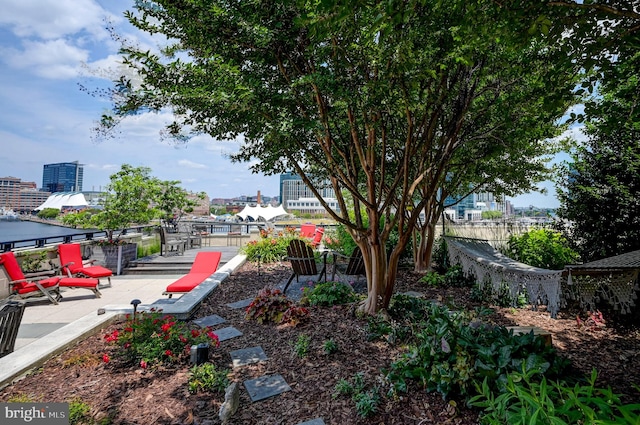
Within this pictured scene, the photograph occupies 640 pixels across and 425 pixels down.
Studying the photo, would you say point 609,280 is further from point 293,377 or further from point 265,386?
point 265,386

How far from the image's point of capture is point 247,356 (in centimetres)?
314

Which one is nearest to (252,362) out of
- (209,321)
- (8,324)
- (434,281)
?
(209,321)

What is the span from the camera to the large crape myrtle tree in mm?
2891

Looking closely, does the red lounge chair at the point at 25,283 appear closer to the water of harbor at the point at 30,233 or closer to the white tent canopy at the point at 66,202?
the water of harbor at the point at 30,233

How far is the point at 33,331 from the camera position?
431 centimetres

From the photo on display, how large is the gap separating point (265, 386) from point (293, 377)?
25 centimetres

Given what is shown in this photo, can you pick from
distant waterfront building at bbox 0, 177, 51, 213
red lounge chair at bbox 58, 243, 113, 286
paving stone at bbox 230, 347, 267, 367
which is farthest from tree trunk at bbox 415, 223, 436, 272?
distant waterfront building at bbox 0, 177, 51, 213

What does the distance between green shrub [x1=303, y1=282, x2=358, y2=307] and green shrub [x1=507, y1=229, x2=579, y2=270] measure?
400cm

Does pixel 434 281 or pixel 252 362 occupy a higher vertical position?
A: pixel 434 281

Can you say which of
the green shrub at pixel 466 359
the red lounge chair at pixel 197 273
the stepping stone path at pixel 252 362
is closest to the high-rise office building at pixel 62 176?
the red lounge chair at pixel 197 273

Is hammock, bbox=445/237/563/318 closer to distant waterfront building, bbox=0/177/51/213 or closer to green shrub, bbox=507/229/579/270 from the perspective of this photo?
green shrub, bbox=507/229/579/270

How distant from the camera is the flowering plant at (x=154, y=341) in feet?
9.70

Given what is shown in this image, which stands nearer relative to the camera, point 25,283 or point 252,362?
point 252,362

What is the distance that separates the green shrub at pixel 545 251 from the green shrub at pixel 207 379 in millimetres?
6116
